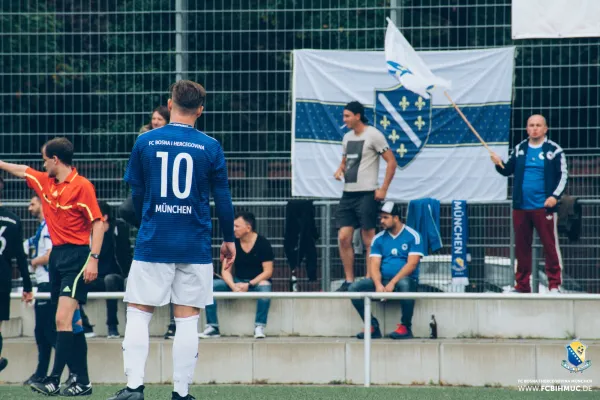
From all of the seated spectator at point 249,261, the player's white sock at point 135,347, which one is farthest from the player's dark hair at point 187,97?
the seated spectator at point 249,261

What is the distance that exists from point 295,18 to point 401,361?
426cm

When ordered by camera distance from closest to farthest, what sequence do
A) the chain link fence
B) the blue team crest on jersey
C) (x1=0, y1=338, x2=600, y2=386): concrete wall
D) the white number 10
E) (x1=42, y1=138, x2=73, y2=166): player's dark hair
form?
the white number 10
(x1=42, y1=138, x2=73, y2=166): player's dark hair
(x1=0, y1=338, x2=600, y2=386): concrete wall
the chain link fence
the blue team crest on jersey

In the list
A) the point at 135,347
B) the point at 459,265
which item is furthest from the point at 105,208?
the point at 135,347

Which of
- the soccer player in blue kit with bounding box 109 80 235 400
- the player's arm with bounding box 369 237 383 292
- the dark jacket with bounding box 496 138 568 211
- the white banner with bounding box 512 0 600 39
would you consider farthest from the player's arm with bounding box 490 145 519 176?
the soccer player in blue kit with bounding box 109 80 235 400

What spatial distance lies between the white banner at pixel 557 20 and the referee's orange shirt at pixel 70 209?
5362mm

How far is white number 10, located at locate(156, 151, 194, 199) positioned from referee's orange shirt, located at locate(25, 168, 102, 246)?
2282 millimetres

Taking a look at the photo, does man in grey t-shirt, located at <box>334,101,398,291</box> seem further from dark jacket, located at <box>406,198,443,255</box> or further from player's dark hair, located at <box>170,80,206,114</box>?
player's dark hair, located at <box>170,80,206,114</box>

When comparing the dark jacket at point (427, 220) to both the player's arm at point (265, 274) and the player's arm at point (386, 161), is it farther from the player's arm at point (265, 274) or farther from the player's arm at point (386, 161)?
the player's arm at point (265, 274)

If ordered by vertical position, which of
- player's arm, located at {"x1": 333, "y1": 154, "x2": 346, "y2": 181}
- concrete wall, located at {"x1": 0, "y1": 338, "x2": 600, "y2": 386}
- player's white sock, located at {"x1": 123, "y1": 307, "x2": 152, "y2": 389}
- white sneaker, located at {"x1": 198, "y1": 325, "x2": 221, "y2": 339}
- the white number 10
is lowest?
concrete wall, located at {"x1": 0, "y1": 338, "x2": 600, "y2": 386}

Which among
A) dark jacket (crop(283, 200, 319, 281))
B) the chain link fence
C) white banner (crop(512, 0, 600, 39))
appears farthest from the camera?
the chain link fence

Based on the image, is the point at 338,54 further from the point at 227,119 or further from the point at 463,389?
the point at 463,389

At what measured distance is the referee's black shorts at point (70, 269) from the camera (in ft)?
29.7

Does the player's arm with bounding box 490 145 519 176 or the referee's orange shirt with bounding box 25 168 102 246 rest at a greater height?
the player's arm with bounding box 490 145 519 176

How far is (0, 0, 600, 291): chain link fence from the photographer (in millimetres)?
12531
